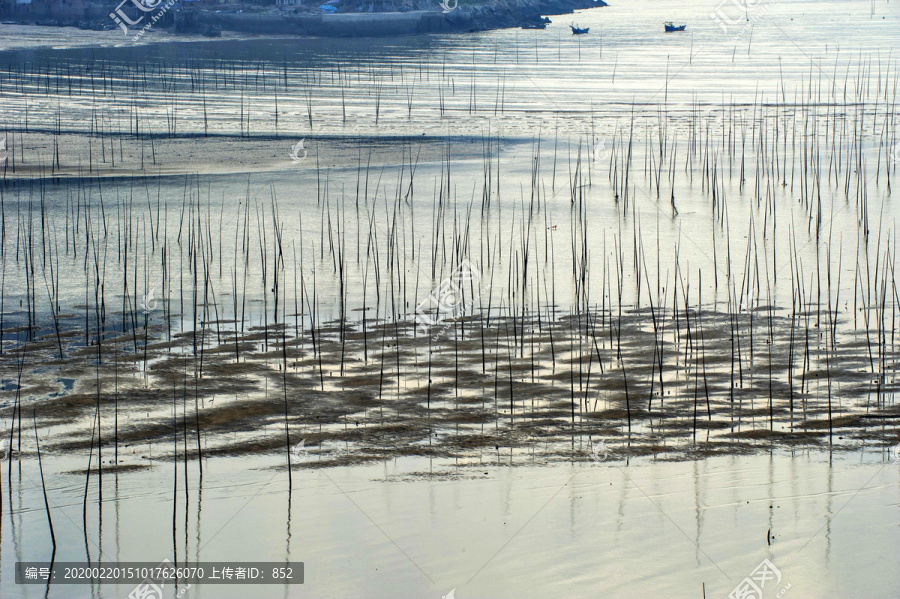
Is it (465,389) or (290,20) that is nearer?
(465,389)

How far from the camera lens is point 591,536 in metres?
4.18

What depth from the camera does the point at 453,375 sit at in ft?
19.7

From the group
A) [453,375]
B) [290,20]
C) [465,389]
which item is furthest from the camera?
[290,20]

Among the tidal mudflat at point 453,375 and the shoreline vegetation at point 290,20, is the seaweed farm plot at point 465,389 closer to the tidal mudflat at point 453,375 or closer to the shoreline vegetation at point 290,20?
the tidal mudflat at point 453,375

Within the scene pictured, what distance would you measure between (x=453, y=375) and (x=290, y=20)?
169 ft

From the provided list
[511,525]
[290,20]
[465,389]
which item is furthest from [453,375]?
[290,20]

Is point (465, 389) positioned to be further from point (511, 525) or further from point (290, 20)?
point (290, 20)

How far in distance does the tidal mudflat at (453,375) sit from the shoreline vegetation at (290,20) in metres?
39.8

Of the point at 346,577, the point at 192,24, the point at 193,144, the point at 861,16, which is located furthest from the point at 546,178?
the point at 861,16

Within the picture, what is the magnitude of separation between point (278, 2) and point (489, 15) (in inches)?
629

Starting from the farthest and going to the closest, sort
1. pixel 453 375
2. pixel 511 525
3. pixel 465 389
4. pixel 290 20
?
pixel 290 20, pixel 453 375, pixel 465 389, pixel 511 525

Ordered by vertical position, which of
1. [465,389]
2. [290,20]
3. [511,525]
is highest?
[290,20]

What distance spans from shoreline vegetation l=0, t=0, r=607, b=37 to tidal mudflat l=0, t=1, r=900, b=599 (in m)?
39.8

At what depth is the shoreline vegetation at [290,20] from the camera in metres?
50.4
